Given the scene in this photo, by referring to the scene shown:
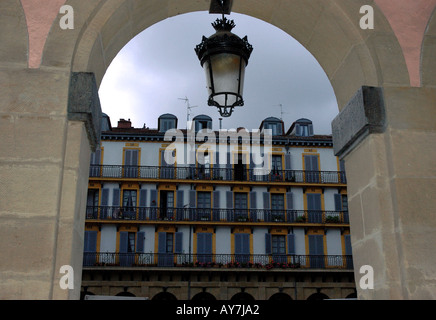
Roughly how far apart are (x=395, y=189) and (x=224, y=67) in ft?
4.91

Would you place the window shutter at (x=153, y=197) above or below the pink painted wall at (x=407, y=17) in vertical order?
above

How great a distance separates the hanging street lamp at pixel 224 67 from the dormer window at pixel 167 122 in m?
Answer: 34.1

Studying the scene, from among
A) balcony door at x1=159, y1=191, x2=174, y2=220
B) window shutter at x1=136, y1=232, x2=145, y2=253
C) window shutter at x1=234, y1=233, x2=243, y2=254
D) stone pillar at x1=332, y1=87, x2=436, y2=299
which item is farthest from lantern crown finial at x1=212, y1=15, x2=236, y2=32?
window shutter at x1=234, y1=233, x2=243, y2=254

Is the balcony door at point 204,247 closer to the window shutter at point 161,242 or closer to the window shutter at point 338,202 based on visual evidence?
the window shutter at point 161,242

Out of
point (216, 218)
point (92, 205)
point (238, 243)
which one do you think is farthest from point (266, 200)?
point (92, 205)

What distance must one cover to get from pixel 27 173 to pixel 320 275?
108 feet

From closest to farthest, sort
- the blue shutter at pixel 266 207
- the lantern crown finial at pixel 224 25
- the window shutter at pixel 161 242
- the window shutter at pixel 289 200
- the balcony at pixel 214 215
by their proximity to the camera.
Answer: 1. the lantern crown finial at pixel 224 25
2. the window shutter at pixel 161 242
3. the balcony at pixel 214 215
4. the blue shutter at pixel 266 207
5. the window shutter at pixel 289 200

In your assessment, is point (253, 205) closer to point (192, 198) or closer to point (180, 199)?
point (192, 198)

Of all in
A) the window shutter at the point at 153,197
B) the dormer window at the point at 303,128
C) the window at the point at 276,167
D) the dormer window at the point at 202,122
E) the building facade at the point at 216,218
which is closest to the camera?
the building facade at the point at 216,218

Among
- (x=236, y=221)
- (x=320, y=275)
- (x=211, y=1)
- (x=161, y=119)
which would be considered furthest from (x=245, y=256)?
(x=211, y=1)

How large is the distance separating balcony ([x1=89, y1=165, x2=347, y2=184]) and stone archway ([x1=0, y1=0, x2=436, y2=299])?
31.4 metres

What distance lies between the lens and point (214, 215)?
3459 cm

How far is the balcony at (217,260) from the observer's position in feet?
107

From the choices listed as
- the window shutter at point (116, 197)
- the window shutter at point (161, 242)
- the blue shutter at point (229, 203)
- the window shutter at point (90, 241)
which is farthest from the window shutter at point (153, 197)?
the blue shutter at point (229, 203)
